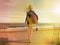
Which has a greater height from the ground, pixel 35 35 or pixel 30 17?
pixel 30 17

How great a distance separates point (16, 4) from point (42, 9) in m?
0.25

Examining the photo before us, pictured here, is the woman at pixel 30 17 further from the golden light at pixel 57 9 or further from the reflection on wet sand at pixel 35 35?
the golden light at pixel 57 9

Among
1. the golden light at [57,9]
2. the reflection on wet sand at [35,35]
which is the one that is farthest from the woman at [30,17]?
the golden light at [57,9]

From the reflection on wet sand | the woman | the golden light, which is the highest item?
the golden light

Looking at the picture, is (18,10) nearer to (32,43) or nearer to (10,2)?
(10,2)

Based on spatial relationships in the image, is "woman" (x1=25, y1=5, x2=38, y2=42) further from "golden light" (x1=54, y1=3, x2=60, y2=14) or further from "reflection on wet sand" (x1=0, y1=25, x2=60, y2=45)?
"golden light" (x1=54, y1=3, x2=60, y2=14)

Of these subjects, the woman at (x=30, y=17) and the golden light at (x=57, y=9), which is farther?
the golden light at (x=57, y=9)

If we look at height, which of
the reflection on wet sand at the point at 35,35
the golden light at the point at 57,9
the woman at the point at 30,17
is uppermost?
the golden light at the point at 57,9

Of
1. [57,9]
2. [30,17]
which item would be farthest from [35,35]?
[57,9]

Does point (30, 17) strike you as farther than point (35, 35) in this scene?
No

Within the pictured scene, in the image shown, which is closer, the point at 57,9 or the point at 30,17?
the point at 30,17

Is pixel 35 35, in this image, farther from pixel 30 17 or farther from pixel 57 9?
pixel 57 9

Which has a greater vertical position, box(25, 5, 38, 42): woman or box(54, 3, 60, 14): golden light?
box(54, 3, 60, 14): golden light

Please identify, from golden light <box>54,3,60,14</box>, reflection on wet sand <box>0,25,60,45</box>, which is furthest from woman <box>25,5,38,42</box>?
golden light <box>54,3,60,14</box>
